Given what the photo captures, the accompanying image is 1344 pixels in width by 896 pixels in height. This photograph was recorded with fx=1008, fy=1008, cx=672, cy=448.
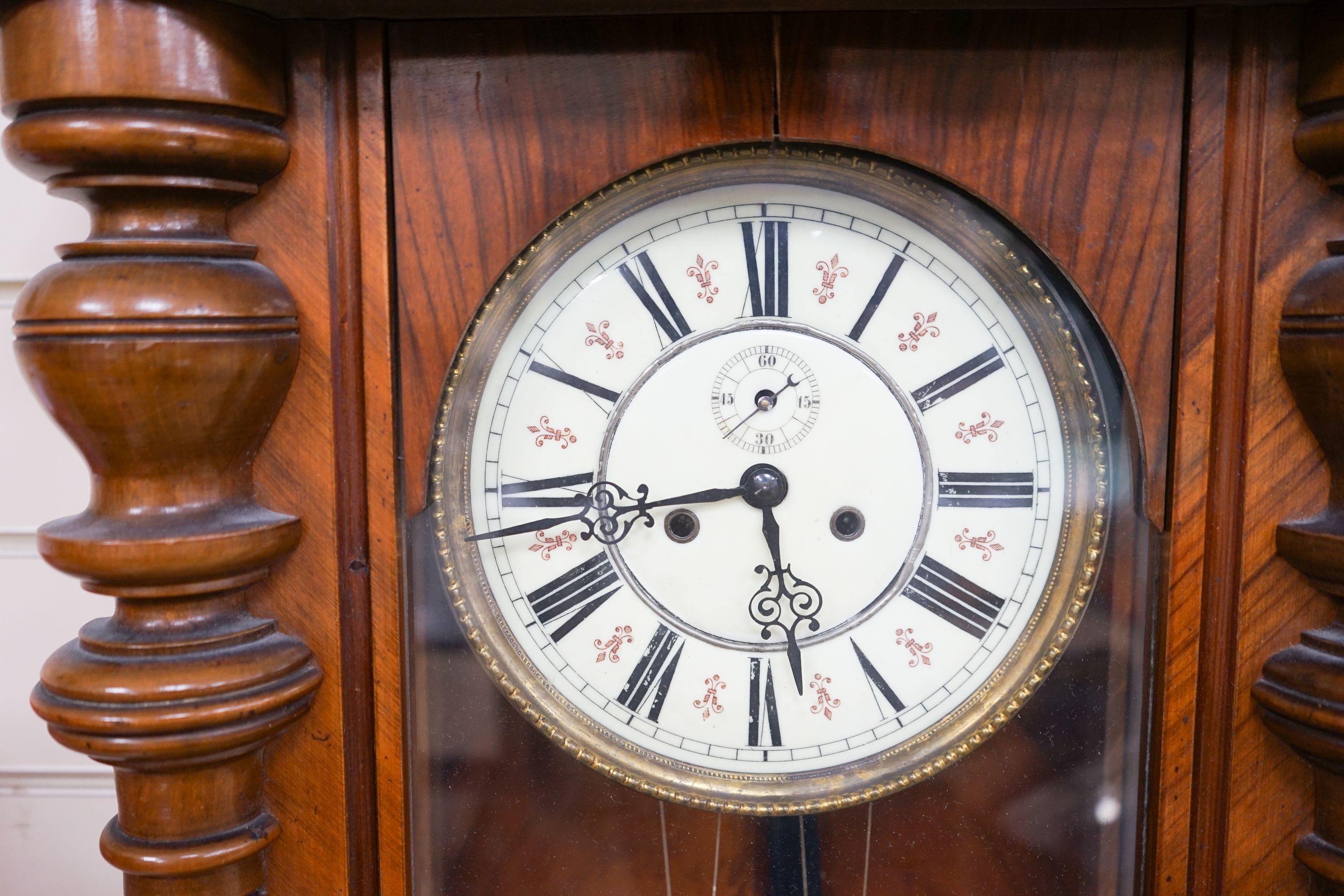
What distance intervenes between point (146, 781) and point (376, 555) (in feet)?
0.71

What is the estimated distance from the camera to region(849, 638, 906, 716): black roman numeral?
78 centimetres

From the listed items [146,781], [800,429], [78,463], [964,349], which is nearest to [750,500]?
[800,429]

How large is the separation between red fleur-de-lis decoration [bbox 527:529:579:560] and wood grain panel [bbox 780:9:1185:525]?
1.14ft

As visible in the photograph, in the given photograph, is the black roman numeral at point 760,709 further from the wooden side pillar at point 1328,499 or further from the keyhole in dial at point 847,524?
the wooden side pillar at point 1328,499

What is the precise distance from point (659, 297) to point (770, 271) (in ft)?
0.28

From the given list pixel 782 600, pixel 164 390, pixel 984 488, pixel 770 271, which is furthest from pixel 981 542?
pixel 164 390

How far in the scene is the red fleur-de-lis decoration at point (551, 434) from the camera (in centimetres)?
77

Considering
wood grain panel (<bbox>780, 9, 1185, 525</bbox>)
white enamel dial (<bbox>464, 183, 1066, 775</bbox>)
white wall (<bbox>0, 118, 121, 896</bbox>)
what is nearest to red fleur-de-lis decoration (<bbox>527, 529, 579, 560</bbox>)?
white enamel dial (<bbox>464, 183, 1066, 775</bbox>)

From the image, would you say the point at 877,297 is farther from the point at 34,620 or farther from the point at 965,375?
the point at 34,620

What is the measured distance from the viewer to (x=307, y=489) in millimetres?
742

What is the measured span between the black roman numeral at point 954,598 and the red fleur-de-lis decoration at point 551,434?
0.28m

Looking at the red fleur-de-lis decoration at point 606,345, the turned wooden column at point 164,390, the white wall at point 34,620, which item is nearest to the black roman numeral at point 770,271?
the red fleur-de-lis decoration at point 606,345

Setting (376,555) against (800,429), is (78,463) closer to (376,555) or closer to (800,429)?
(376,555)

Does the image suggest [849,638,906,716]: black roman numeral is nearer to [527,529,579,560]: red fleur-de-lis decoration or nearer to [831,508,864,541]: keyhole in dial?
[831,508,864,541]: keyhole in dial
